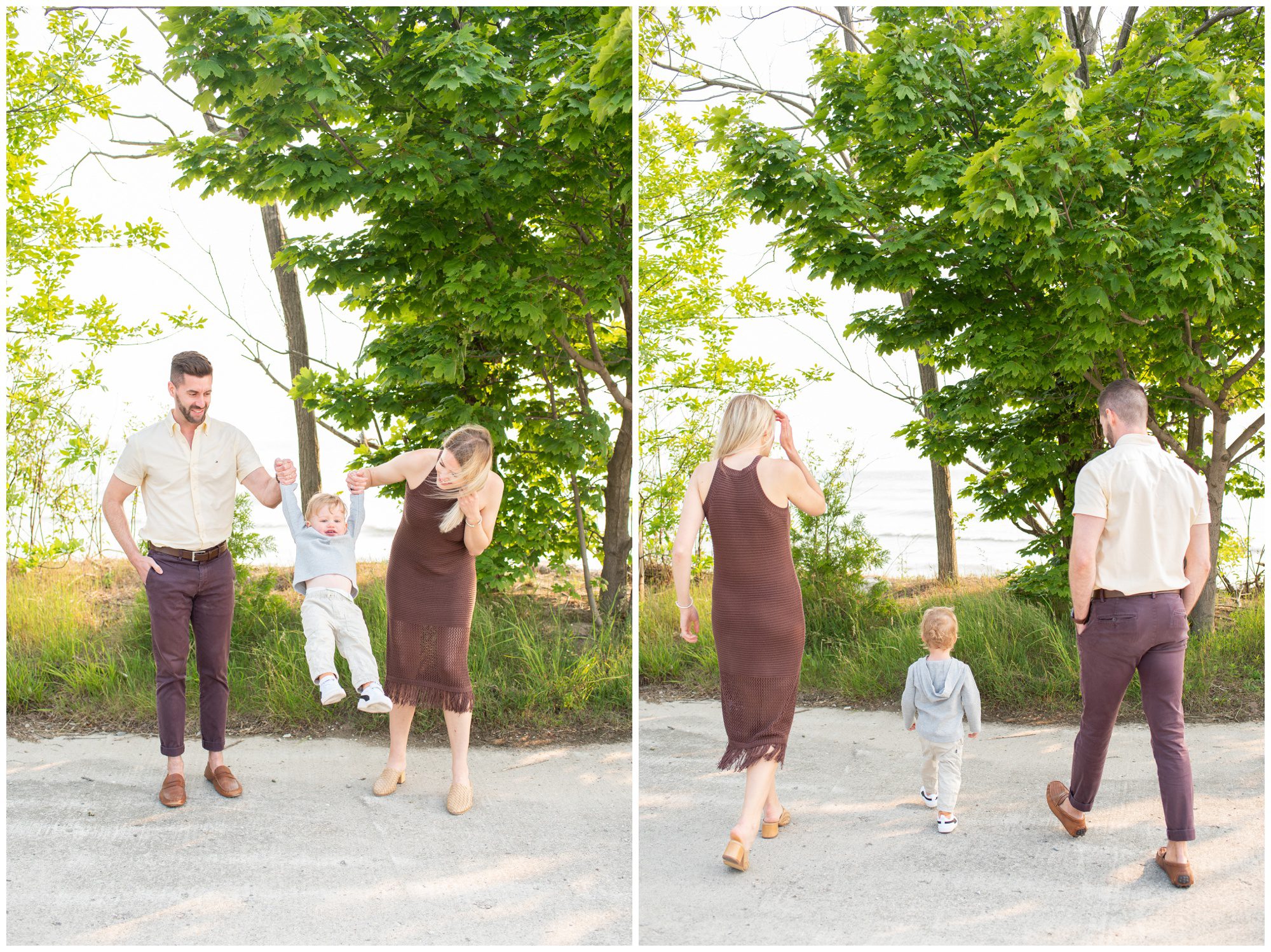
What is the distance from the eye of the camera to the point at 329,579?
4.29 m

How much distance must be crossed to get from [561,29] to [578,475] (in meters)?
2.89

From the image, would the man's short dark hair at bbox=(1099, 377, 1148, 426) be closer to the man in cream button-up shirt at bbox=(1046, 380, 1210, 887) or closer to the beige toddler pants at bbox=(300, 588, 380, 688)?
the man in cream button-up shirt at bbox=(1046, 380, 1210, 887)

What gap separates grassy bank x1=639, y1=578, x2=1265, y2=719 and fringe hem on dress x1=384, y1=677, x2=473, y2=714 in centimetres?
228

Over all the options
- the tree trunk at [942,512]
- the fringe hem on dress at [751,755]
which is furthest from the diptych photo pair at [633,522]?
the tree trunk at [942,512]

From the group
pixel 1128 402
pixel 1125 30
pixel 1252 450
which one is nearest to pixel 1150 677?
pixel 1128 402

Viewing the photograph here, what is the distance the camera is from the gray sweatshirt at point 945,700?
4.01 metres

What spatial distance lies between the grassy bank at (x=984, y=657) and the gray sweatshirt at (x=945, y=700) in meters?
1.68

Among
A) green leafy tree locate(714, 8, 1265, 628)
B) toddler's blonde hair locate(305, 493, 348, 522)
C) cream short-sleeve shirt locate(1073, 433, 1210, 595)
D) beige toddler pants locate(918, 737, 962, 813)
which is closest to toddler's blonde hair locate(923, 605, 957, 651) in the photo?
beige toddler pants locate(918, 737, 962, 813)

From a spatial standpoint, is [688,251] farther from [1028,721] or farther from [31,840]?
[31,840]

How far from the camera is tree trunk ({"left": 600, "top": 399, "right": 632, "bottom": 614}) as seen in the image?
6730mm

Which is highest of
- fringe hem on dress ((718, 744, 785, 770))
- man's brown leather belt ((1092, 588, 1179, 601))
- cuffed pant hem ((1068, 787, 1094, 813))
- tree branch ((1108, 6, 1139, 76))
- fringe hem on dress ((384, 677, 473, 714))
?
tree branch ((1108, 6, 1139, 76))

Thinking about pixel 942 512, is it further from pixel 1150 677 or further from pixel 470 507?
pixel 470 507

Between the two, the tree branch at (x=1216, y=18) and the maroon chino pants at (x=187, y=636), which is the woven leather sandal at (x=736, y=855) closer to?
the maroon chino pants at (x=187, y=636)

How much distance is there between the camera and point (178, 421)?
4312 millimetres
